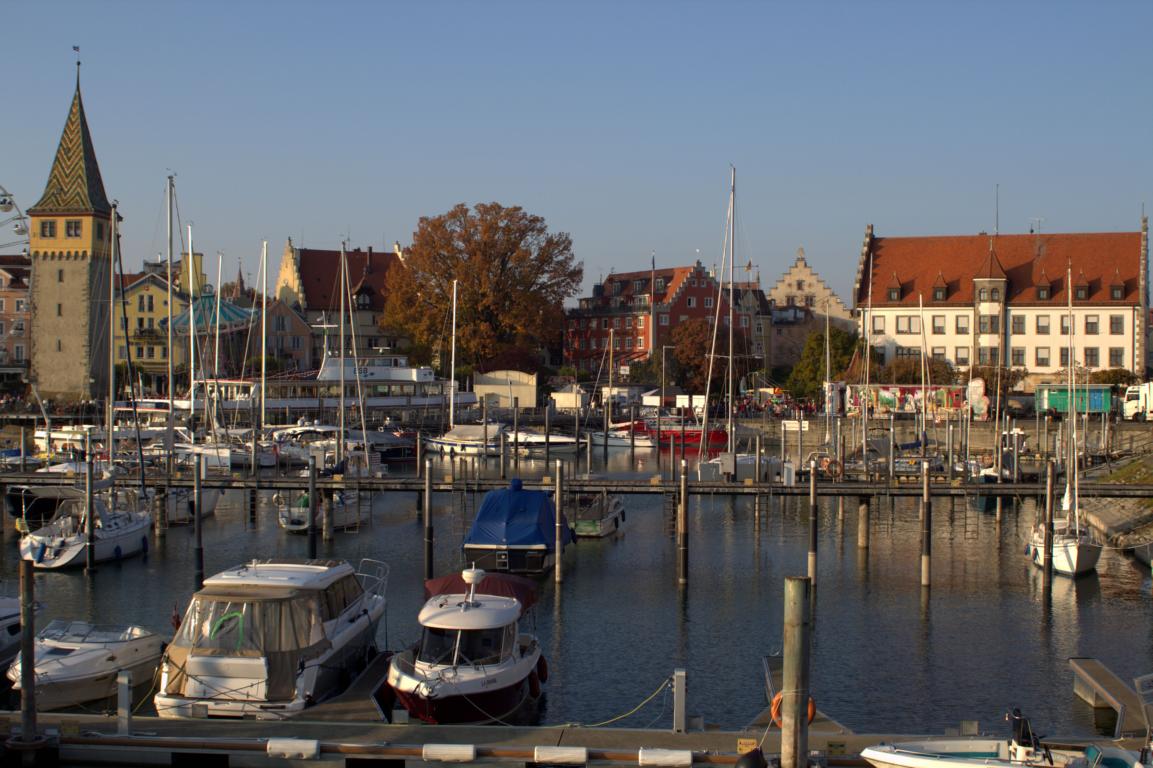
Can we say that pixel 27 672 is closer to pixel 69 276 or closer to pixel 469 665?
pixel 469 665

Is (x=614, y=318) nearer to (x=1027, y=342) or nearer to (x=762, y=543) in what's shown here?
(x=1027, y=342)

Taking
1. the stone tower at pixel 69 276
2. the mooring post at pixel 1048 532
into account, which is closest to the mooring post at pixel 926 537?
the mooring post at pixel 1048 532

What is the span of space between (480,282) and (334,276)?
88.2ft

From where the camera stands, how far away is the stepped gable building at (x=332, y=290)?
112688 mm

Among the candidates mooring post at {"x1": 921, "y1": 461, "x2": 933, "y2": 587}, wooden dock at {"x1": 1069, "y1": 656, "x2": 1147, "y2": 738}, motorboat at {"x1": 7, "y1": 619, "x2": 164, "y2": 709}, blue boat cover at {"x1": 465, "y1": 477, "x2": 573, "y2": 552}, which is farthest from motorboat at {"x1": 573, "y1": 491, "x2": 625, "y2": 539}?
motorboat at {"x1": 7, "y1": 619, "x2": 164, "y2": 709}

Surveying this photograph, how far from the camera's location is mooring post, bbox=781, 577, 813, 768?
1647 centimetres

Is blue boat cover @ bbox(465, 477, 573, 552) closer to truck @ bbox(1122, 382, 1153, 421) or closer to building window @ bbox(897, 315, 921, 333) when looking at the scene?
truck @ bbox(1122, 382, 1153, 421)

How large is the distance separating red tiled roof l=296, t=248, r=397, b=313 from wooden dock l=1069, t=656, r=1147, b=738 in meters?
93.2

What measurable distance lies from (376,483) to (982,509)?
91.3 feet

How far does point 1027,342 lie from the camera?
8762 cm

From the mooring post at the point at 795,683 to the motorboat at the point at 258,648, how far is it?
8.82 m

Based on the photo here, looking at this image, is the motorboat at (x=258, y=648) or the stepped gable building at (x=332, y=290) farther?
the stepped gable building at (x=332, y=290)

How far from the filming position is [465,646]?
2303 centimetres

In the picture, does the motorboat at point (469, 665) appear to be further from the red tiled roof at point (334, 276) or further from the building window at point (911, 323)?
the red tiled roof at point (334, 276)
